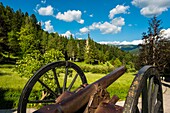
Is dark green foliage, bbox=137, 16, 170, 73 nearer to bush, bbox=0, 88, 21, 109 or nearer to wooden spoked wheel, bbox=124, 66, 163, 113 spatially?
bush, bbox=0, 88, 21, 109

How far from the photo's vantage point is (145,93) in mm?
2732

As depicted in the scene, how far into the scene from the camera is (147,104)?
2.87 metres

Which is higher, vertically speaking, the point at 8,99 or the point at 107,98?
the point at 107,98

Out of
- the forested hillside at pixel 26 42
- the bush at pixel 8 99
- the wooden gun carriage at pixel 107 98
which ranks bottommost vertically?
the bush at pixel 8 99

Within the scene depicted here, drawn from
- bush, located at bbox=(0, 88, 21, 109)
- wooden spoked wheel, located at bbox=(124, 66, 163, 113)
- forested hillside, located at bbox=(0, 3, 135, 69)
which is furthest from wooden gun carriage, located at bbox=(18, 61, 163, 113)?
forested hillside, located at bbox=(0, 3, 135, 69)

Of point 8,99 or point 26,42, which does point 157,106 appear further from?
point 26,42

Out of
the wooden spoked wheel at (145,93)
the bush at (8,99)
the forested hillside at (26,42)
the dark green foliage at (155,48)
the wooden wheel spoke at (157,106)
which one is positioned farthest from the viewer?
the forested hillside at (26,42)

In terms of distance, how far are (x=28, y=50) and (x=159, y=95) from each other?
3503cm

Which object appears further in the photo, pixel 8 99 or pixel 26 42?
pixel 26 42

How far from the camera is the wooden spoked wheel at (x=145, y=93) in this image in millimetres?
2275

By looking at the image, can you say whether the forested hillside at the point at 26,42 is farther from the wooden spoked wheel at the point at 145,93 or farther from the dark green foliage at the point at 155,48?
the wooden spoked wheel at the point at 145,93

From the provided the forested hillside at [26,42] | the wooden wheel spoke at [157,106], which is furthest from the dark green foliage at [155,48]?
the wooden wheel spoke at [157,106]

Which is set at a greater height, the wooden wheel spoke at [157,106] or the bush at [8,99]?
the wooden wheel spoke at [157,106]

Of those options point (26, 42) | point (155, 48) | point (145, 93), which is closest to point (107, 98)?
point (145, 93)
